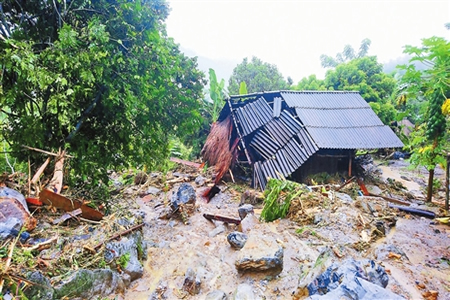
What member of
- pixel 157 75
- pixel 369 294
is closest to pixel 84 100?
pixel 157 75

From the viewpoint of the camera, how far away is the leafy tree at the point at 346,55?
2892 cm

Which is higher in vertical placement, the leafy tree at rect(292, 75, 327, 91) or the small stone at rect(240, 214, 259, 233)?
the leafy tree at rect(292, 75, 327, 91)

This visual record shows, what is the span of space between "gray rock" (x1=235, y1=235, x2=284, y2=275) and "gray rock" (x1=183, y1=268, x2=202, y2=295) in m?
0.68

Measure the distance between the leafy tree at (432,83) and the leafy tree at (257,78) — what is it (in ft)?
52.2

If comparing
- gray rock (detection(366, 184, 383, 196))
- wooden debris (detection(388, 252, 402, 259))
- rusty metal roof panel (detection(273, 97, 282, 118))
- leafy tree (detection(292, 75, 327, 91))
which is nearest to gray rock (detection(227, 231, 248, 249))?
wooden debris (detection(388, 252, 402, 259))

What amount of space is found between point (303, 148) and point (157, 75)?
599 centimetres

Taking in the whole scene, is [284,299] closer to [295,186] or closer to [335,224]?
[335,224]

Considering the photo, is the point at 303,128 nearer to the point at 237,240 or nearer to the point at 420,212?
the point at 420,212

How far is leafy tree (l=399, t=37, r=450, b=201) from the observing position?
4.09 meters

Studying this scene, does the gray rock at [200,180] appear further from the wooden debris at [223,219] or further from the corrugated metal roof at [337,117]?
the corrugated metal roof at [337,117]

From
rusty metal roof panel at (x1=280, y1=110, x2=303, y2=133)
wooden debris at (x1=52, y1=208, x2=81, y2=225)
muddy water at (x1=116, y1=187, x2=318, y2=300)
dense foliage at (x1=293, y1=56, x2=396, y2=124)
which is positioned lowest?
muddy water at (x1=116, y1=187, x2=318, y2=300)

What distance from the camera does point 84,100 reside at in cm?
502

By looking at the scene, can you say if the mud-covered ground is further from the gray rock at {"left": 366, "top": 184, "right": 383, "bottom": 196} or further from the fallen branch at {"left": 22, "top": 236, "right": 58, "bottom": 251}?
the gray rock at {"left": 366, "top": 184, "right": 383, "bottom": 196}

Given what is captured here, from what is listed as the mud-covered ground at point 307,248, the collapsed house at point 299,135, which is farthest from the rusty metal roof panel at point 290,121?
the mud-covered ground at point 307,248
